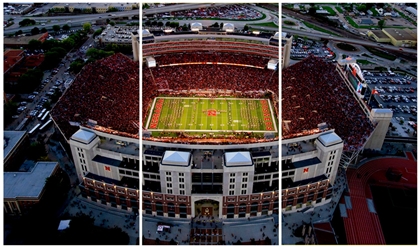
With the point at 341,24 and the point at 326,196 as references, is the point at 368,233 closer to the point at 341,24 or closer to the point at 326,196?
the point at 326,196

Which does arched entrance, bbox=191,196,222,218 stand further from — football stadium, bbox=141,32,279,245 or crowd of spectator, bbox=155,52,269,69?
crowd of spectator, bbox=155,52,269,69

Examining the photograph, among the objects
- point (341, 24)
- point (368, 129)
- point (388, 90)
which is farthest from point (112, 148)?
point (341, 24)

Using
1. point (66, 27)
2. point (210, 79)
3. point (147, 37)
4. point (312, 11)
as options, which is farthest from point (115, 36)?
point (312, 11)

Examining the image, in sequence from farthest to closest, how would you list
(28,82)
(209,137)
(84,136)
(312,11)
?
(312,11) → (28,82) → (209,137) → (84,136)

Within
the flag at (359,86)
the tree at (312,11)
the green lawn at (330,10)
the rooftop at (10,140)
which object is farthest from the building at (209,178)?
the green lawn at (330,10)

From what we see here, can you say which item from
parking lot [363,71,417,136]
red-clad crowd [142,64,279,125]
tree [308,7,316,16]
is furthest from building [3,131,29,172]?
tree [308,7,316,16]

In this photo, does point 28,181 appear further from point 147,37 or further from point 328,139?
point 147,37
